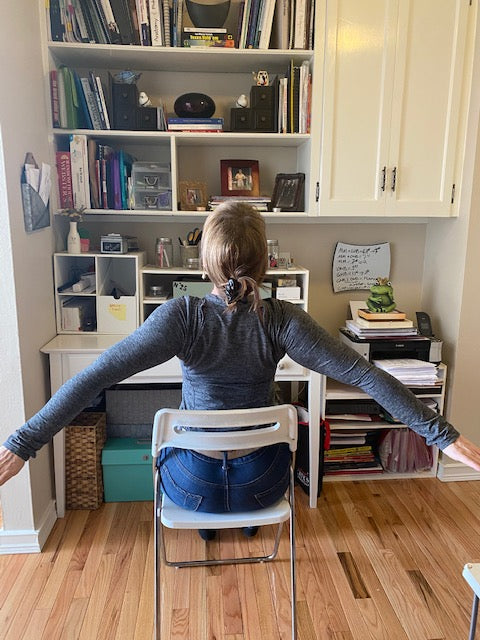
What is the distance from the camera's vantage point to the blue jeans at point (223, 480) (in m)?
1.41

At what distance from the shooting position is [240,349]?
1.35 meters

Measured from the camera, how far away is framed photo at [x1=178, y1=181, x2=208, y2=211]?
2447 mm

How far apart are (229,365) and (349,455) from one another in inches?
55.2

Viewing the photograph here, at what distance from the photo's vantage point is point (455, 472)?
2.54 meters

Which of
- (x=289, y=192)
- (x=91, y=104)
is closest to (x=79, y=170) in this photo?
(x=91, y=104)

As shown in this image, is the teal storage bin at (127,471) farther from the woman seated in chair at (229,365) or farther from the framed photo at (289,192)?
the framed photo at (289,192)

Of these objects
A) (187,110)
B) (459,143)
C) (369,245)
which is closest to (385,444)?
(369,245)

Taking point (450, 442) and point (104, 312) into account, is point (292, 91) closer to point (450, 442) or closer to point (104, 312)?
point (104, 312)

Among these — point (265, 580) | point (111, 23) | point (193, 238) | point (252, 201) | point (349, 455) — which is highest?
point (111, 23)

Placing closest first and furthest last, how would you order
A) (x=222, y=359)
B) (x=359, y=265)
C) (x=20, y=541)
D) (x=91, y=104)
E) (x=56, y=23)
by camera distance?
(x=222, y=359)
(x=20, y=541)
(x=56, y=23)
(x=91, y=104)
(x=359, y=265)

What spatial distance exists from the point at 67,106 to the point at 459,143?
174 centimetres

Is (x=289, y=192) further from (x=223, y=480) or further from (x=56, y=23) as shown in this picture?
(x=223, y=480)

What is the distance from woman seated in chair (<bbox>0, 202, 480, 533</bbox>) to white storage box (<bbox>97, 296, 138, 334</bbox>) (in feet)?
3.15

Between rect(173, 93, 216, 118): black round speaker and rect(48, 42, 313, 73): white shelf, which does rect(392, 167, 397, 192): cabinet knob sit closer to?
rect(48, 42, 313, 73): white shelf
